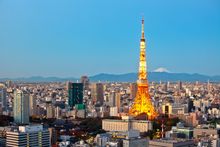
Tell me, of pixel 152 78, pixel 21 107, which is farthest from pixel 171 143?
pixel 152 78

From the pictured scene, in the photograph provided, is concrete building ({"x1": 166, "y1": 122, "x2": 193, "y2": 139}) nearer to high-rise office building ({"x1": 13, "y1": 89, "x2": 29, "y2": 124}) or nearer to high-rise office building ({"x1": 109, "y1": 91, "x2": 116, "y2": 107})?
high-rise office building ({"x1": 13, "y1": 89, "x2": 29, "y2": 124})

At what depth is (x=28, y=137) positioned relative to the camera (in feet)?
29.5

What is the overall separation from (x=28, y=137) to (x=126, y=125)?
494 cm

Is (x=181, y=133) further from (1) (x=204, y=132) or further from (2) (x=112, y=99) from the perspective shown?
(2) (x=112, y=99)

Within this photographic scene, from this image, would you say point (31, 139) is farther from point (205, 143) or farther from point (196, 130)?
point (196, 130)

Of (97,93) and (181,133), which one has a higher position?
(97,93)

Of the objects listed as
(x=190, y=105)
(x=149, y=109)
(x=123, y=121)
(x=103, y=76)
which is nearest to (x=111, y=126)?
(x=123, y=121)

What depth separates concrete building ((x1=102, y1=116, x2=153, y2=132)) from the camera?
13.2 meters

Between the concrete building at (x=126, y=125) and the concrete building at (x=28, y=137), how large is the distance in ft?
13.9

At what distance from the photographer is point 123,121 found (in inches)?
539

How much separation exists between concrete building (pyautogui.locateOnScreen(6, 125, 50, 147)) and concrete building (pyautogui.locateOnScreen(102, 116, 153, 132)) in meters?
4.24

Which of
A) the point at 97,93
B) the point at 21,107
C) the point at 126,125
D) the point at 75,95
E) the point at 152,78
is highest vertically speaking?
the point at 152,78

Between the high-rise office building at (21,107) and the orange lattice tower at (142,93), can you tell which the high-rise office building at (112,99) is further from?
the high-rise office building at (21,107)

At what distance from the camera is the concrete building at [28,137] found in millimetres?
8930
